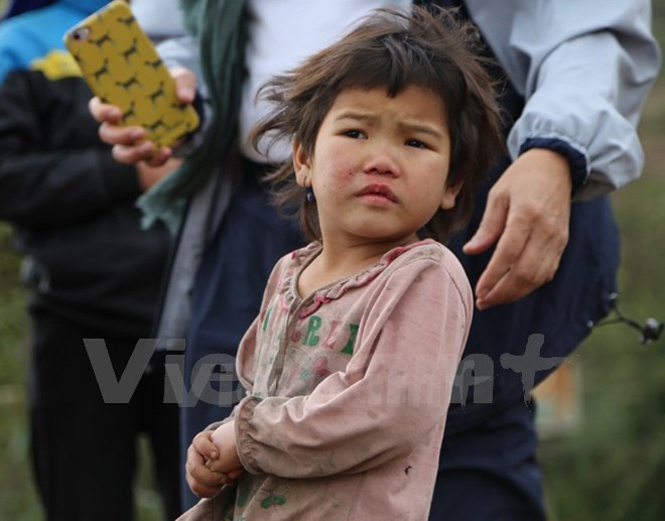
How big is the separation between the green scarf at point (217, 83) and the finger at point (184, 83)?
46mm

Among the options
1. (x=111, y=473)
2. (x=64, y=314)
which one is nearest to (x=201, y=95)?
(x=64, y=314)

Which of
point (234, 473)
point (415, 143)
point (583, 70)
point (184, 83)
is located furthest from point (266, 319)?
point (184, 83)

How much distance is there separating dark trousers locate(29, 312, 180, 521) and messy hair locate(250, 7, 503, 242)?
1633 mm

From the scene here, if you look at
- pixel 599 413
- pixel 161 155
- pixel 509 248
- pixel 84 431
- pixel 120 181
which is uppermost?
pixel 509 248

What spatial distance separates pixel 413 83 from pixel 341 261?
274 millimetres

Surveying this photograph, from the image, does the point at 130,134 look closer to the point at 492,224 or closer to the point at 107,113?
the point at 107,113

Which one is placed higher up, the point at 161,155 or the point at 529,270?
the point at 529,270

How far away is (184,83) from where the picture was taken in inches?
109

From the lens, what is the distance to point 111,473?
149 inches

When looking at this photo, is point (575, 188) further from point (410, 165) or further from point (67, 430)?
point (67, 430)

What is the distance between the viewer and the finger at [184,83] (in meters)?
2.74

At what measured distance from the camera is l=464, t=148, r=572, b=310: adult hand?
2.18 metres

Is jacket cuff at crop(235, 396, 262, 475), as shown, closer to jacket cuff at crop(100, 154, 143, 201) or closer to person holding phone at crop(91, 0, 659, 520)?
person holding phone at crop(91, 0, 659, 520)

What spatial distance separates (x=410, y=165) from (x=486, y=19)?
2.11 feet
